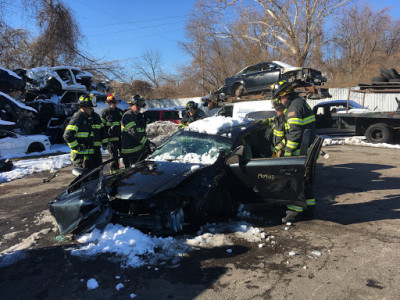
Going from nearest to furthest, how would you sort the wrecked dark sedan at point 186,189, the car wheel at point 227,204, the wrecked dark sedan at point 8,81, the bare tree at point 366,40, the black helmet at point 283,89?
the wrecked dark sedan at point 186,189, the car wheel at point 227,204, the black helmet at point 283,89, the wrecked dark sedan at point 8,81, the bare tree at point 366,40

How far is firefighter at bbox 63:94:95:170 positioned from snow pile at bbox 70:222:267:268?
1972 millimetres

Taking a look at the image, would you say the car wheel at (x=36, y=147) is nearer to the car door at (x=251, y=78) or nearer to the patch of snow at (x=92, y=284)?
the car door at (x=251, y=78)

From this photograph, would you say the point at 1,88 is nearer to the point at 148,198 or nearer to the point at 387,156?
the point at 148,198

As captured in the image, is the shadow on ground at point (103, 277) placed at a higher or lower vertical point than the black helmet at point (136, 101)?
lower

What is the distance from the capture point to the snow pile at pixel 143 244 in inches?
126

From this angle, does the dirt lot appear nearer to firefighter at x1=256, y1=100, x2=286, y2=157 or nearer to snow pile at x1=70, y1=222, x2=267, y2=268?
snow pile at x1=70, y1=222, x2=267, y2=268

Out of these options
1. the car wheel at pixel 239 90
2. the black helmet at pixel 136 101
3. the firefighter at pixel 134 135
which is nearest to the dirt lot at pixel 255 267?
the firefighter at pixel 134 135

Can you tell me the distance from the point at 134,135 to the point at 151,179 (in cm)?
199

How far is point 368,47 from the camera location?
30.8m

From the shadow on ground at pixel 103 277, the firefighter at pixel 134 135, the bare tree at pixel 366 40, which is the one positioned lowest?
the shadow on ground at pixel 103 277

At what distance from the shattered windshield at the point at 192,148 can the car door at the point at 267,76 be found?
25.6 ft

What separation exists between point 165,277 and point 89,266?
33.1 inches

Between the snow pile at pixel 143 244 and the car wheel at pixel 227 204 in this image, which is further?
the car wheel at pixel 227 204

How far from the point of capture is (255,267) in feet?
9.91
